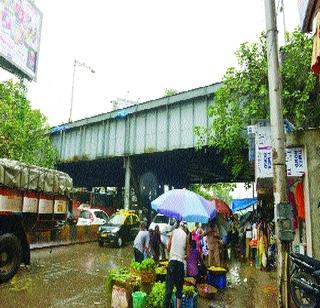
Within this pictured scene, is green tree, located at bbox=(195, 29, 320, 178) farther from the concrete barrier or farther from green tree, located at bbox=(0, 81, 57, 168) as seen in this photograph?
green tree, located at bbox=(0, 81, 57, 168)

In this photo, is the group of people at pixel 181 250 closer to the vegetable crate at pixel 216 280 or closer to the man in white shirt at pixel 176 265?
the man in white shirt at pixel 176 265

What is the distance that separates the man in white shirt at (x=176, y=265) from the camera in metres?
6.43

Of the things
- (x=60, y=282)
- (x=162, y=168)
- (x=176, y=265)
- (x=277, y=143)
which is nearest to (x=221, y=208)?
(x=60, y=282)

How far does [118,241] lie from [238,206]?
1200 cm

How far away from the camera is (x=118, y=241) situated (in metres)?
19.0

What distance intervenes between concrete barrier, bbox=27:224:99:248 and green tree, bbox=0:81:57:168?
275 inches

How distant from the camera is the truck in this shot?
8.98m

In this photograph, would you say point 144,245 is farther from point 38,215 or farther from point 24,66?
point 24,66

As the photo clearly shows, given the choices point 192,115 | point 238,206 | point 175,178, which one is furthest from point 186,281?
point 175,178

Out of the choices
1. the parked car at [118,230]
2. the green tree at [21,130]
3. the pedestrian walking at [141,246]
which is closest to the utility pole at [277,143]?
the pedestrian walking at [141,246]

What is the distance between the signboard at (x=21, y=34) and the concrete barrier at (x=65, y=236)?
16.2 m

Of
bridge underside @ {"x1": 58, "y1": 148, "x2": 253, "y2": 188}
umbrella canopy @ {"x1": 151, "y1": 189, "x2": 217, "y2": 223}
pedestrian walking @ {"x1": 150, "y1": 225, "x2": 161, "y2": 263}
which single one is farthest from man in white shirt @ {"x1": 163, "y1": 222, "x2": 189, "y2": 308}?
bridge underside @ {"x1": 58, "y1": 148, "x2": 253, "y2": 188}

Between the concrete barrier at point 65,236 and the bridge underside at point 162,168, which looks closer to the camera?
the concrete barrier at point 65,236

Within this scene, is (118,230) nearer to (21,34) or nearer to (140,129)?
(140,129)
